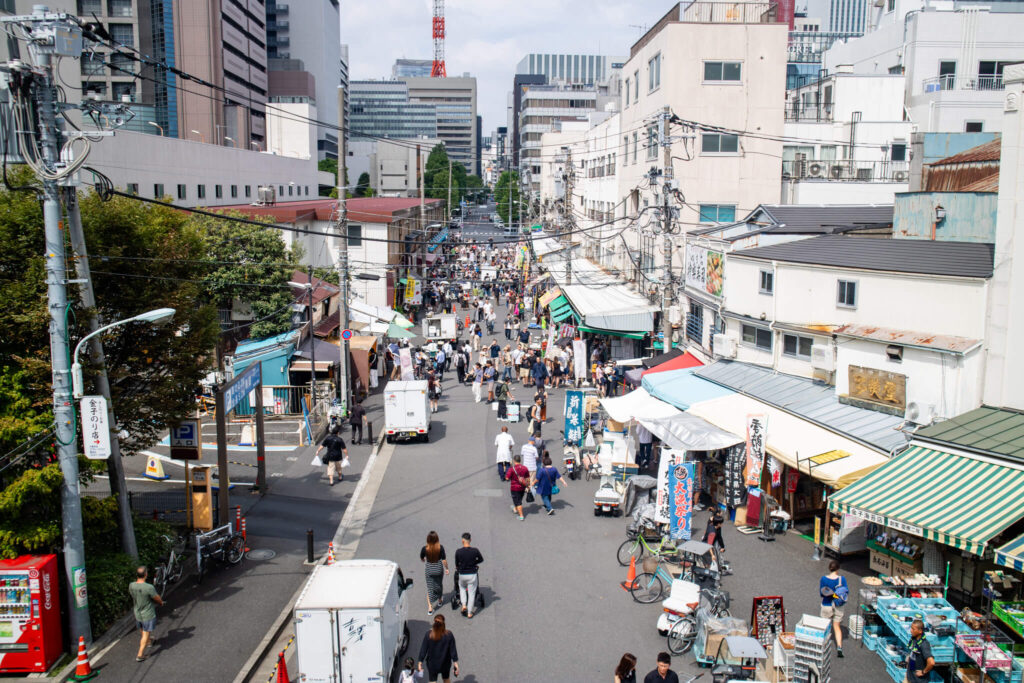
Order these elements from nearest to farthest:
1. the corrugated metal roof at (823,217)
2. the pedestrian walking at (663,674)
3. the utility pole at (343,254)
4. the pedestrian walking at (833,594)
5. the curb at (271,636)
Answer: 1. the pedestrian walking at (663,674)
2. the curb at (271,636)
3. the pedestrian walking at (833,594)
4. the corrugated metal roof at (823,217)
5. the utility pole at (343,254)

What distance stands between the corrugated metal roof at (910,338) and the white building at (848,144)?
20.7m

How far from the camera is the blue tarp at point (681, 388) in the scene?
20.5 meters

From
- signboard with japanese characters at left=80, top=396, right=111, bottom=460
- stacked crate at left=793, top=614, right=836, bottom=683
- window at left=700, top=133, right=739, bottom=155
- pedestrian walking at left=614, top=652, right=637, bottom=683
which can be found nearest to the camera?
pedestrian walking at left=614, top=652, right=637, bottom=683

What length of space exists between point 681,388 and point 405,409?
28.2 feet

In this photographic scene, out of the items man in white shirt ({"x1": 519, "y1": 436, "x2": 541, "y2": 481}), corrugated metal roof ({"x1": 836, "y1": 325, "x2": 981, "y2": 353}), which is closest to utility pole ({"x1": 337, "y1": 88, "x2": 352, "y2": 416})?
man in white shirt ({"x1": 519, "y1": 436, "x2": 541, "y2": 481})

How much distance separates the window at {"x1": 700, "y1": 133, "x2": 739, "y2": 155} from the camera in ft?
113

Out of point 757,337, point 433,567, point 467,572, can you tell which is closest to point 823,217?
point 757,337

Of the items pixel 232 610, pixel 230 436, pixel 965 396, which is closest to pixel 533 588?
pixel 232 610

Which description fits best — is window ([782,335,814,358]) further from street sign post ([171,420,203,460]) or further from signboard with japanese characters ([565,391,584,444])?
street sign post ([171,420,203,460])

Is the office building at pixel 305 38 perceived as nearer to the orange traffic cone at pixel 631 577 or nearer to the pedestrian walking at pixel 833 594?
the orange traffic cone at pixel 631 577

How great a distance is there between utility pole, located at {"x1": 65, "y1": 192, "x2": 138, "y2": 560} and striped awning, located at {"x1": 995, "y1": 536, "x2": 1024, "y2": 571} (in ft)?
43.5

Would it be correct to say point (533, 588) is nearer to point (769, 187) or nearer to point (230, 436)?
point (230, 436)

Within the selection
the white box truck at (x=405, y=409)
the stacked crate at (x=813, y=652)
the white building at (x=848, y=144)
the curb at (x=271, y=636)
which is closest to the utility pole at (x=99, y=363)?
the curb at (x=271, y=636)

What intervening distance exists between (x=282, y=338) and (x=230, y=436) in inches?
232
